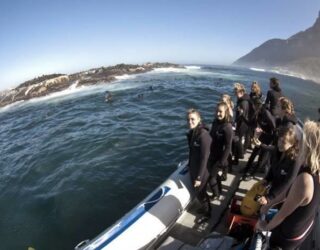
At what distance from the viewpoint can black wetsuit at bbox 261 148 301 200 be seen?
383 centimetres

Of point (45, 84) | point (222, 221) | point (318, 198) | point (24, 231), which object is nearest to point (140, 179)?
point (24, 231)

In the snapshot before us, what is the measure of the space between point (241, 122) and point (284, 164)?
3.36 meters

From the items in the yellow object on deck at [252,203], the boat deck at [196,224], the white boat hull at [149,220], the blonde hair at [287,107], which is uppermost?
the blonde hair at [287,107]

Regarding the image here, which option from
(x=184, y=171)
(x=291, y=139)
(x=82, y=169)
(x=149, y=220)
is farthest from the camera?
(x=82, y=169)

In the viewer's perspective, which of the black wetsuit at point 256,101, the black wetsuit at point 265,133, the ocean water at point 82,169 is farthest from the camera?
the ocean water at point 82,169

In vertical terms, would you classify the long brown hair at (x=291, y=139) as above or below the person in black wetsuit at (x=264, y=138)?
above

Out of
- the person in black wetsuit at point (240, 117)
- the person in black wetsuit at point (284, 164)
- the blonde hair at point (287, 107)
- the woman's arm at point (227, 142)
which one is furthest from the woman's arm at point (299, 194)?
the person in black wetsuit at point (240, 117)

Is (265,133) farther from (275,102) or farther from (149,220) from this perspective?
(149,220)

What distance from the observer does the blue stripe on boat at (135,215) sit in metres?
4.74

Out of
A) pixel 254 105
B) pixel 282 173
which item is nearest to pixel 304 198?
pixel 282 173

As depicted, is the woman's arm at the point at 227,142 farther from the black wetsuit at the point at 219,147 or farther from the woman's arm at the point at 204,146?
the woman's arm at the point at 204,146

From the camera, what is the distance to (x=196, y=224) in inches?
212

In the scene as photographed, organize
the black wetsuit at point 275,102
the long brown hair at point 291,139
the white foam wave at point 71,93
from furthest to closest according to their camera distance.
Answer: the white foam wave at point 71,93, the black wetsuit at point 275,102, the long brown hair at point 291,139

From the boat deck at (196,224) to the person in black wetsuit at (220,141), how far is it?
54 centimetres
